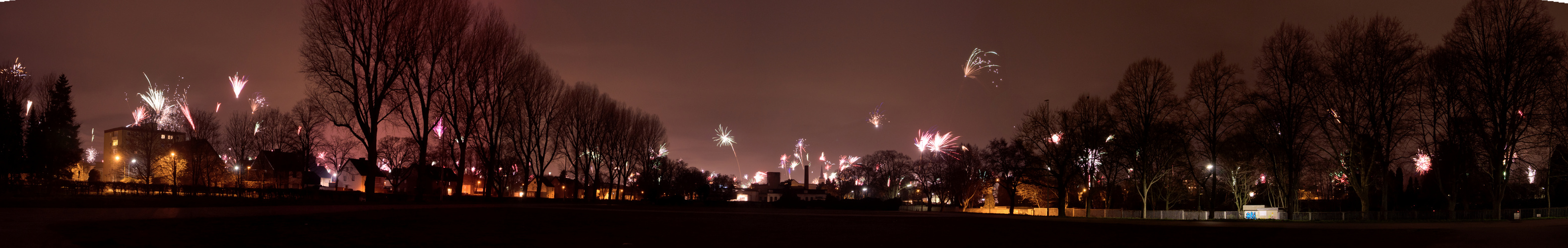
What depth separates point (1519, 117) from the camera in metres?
28.0

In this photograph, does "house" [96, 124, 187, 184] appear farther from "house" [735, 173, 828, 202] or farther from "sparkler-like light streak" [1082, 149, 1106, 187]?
"house" [735, 173, 828, 202]

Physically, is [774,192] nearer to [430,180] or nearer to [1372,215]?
[430,180]

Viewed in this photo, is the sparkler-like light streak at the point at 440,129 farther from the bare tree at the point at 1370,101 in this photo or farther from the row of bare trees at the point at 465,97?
the bare tree at the point at 1370,101

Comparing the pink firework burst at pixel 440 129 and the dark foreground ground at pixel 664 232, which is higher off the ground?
the pink firework burst at pixel 440 129

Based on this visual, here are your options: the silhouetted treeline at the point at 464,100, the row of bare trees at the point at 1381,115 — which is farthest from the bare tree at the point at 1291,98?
the silhouetted treeline at the point at 464,100

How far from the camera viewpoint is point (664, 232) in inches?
680

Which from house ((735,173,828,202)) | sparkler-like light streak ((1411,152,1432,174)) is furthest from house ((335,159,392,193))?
sparkler-like light streak ((1411,152,1432,174))

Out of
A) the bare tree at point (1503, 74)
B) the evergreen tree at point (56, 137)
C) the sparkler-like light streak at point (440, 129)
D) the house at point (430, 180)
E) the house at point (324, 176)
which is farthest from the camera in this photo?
the house at point (324, 176)

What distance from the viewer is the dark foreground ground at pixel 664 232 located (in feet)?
42.1

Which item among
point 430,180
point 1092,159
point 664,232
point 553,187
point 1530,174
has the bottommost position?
point 553,187

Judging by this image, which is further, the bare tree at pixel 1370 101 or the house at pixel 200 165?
the house at pixel 200 165

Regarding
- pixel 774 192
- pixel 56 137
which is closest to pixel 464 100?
pixel 56 137

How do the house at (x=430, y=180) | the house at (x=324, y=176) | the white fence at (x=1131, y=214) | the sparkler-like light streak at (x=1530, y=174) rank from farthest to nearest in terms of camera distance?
the house at (x=324, y=176)
the house at (x=430, y=180)
the white fence at (x=1131, y=214)
the sparkler-like light streak at (x=1530, y=174)

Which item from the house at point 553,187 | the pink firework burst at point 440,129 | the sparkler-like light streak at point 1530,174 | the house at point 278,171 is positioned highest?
the pink firework burst at point 440,129
